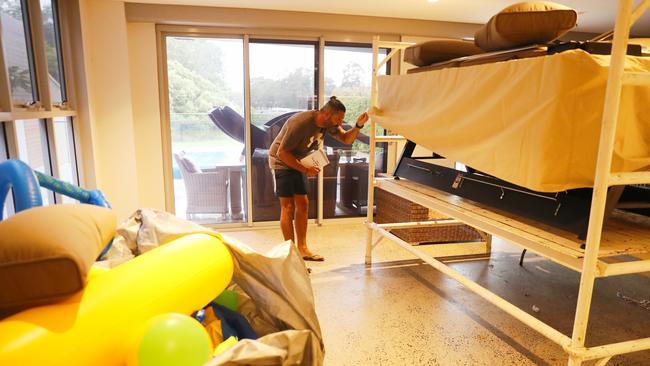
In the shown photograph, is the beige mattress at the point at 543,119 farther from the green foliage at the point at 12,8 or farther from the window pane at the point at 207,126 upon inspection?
the window pane at the point at 207,126

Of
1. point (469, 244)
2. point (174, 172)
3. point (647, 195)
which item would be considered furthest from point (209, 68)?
point (647, 195)

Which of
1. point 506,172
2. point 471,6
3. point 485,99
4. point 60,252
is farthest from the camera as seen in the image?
point 471,6

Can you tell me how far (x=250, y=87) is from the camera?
4121mm

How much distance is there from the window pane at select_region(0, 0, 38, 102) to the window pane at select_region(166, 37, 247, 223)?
1541mm

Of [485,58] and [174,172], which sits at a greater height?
[485,58]

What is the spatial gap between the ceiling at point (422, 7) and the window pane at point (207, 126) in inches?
21.1

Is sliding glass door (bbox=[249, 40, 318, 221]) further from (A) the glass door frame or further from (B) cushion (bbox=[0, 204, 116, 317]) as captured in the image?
(B) cushion (bbox=[0, 204, 116, 317])

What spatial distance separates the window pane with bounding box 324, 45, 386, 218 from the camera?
435 cm

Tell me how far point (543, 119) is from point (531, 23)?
0.57m

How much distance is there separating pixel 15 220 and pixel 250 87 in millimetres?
3404

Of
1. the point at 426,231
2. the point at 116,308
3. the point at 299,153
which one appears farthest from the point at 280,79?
the point at 116,308

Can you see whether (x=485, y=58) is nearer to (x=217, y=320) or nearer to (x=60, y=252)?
(x=217, y=320)

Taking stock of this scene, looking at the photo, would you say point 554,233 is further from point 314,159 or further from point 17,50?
point 17,50

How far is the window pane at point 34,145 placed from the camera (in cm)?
230
